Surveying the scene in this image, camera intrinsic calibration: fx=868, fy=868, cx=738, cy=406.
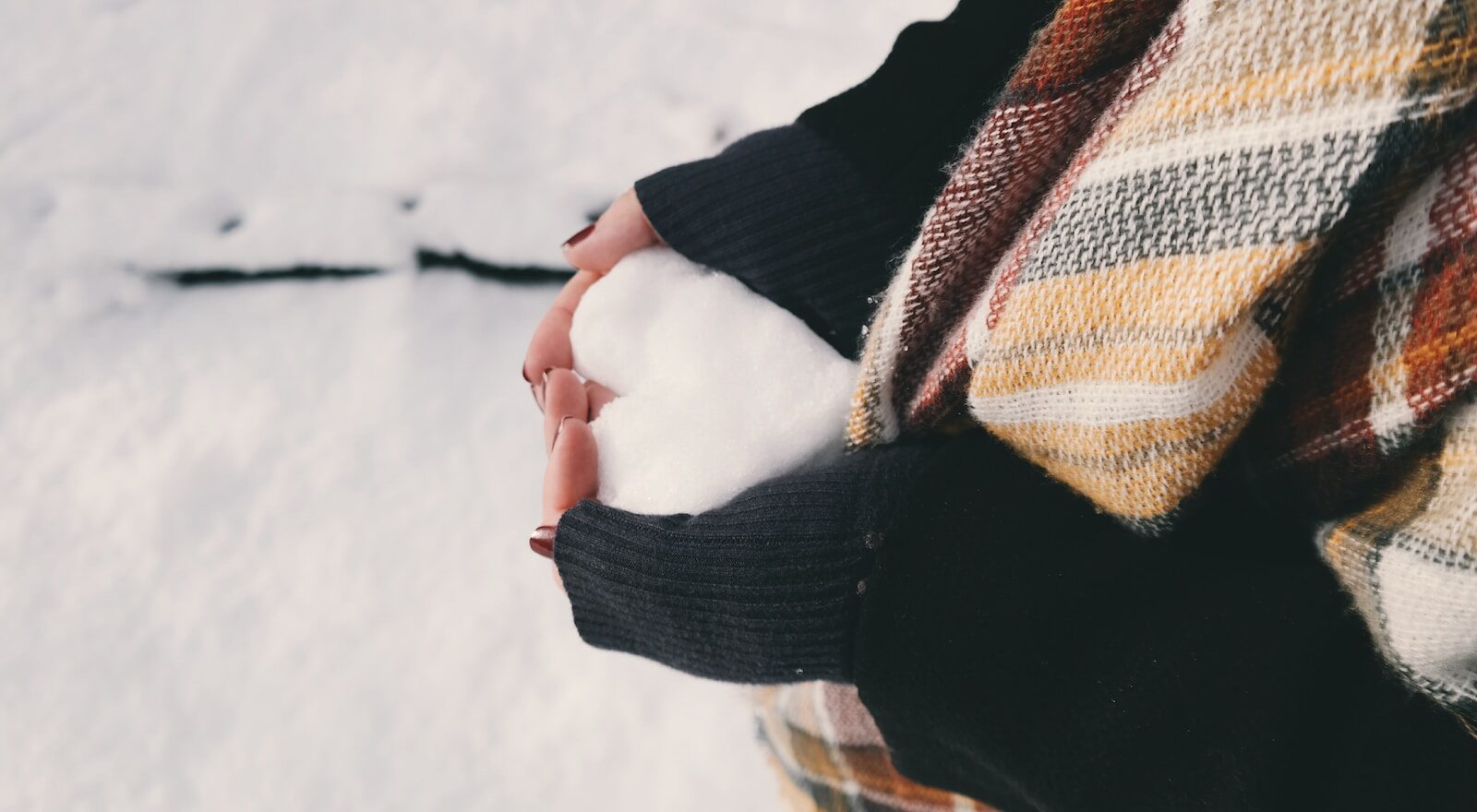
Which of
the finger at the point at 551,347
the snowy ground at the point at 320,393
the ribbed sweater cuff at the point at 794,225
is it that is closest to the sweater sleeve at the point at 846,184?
the ribbed sweater cuff at the point at 794,225

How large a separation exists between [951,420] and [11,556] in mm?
805

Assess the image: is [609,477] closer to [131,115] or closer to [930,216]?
[930,216]

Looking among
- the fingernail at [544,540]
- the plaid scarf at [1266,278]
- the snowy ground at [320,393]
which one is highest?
the plaid scarf at [1266,278]

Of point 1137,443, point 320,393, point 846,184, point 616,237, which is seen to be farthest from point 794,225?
point 320,393

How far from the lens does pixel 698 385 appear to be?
493 millimetres

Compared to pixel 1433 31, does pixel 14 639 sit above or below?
below

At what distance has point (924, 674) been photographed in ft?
1.21

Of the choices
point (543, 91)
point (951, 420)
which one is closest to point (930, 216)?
point (951, 420)

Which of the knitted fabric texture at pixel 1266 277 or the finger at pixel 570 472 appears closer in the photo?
the knitted fabric texture at pixel 1266 277

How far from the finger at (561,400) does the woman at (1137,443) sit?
10cm

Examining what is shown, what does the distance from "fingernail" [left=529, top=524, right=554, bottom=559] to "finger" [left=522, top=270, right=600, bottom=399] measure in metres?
0.11

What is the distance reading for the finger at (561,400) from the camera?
1.81ft

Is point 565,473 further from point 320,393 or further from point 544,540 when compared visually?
point 320,393

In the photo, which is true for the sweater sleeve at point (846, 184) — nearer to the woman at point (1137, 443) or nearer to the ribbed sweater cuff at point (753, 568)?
the woman at point (1137, 443)
